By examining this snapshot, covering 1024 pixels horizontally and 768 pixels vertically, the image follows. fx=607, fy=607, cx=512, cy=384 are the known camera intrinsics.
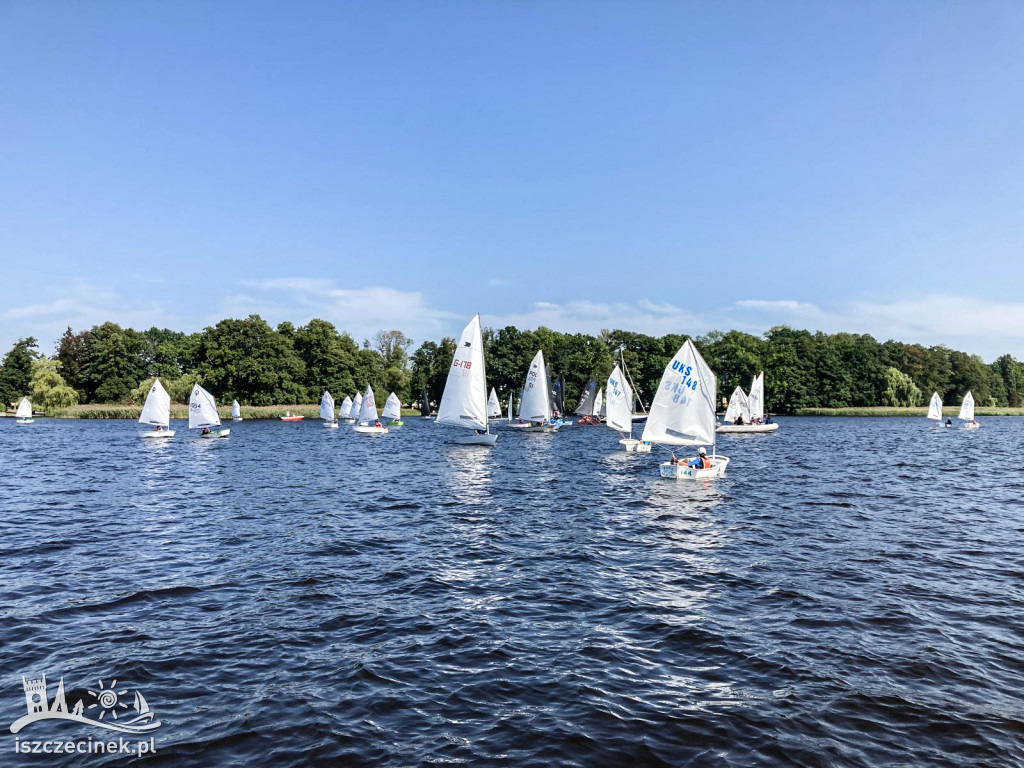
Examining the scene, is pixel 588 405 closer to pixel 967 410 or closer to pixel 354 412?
pixel 354 412

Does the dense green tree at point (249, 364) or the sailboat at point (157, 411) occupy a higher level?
the dense green tree at point (249, 364)

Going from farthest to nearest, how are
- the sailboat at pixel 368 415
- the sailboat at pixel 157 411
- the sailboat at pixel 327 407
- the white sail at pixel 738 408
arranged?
1. the sailboat at pixel 327 407
2. the white sail at pixel 738 408
3. the sailboat at pixel 368 415
4. the sailboat at pixel 157 411

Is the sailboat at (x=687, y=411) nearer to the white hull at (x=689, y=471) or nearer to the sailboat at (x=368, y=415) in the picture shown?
the white hull at (x=689, y=471)

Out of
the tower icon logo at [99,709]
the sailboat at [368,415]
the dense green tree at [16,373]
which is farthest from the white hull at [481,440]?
the dense green tree at [16,373]

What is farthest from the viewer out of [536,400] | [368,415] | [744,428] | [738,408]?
[738,408]

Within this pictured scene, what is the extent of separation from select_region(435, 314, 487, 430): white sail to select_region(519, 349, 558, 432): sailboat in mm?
21326

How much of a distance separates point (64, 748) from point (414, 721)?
452 cm

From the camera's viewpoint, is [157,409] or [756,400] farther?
[756,400]

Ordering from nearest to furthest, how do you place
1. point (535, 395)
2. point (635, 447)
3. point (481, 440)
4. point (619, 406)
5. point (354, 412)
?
point (481, 440) → point (635, 447) → point (619, 406) → point (535, 395) → point (354, 412)

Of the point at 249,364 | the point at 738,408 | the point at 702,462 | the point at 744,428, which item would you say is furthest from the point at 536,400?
the point at 249,364

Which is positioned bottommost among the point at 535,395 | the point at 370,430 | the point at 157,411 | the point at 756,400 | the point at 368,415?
the point at 370,430

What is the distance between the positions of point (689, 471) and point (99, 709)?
1209 inches

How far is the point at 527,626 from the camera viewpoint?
1247 cm

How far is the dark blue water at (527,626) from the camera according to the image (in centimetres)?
831
